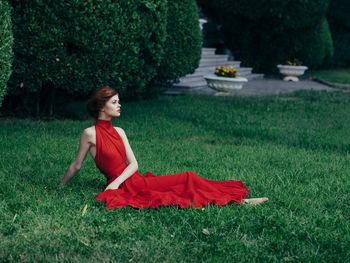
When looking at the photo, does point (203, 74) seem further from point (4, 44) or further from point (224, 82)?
point (4, 44)

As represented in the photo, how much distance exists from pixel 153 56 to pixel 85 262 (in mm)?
5856

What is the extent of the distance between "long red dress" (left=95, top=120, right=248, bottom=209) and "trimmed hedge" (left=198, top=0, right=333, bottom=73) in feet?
41.1

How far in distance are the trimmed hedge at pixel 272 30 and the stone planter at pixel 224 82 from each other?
4994mm

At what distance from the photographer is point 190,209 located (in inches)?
144

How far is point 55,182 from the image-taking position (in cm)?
438

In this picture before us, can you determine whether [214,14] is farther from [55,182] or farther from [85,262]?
[85,262]

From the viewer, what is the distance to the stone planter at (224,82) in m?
11.4

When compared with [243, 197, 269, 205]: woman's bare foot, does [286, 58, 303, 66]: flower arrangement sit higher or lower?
higher

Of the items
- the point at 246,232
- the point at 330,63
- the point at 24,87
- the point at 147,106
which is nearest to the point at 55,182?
the point at 246,232

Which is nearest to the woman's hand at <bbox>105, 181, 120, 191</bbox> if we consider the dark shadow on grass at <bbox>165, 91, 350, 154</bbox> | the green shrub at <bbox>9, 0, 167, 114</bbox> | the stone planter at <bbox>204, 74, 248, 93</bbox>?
the dark shadow on grass at <bbox>165, 91, 350, 154</bbox>

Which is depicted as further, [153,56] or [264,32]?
[264,32]

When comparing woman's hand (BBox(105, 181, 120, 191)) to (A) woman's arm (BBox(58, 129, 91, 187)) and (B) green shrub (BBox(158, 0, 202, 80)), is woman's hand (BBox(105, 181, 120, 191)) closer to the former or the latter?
(A) woman's arm (BBox(58, 129, 91, 187))

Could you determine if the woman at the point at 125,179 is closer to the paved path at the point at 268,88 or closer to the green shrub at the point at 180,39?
the green shrub at the point at 180,39

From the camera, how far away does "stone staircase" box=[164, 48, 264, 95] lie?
11.9 m
